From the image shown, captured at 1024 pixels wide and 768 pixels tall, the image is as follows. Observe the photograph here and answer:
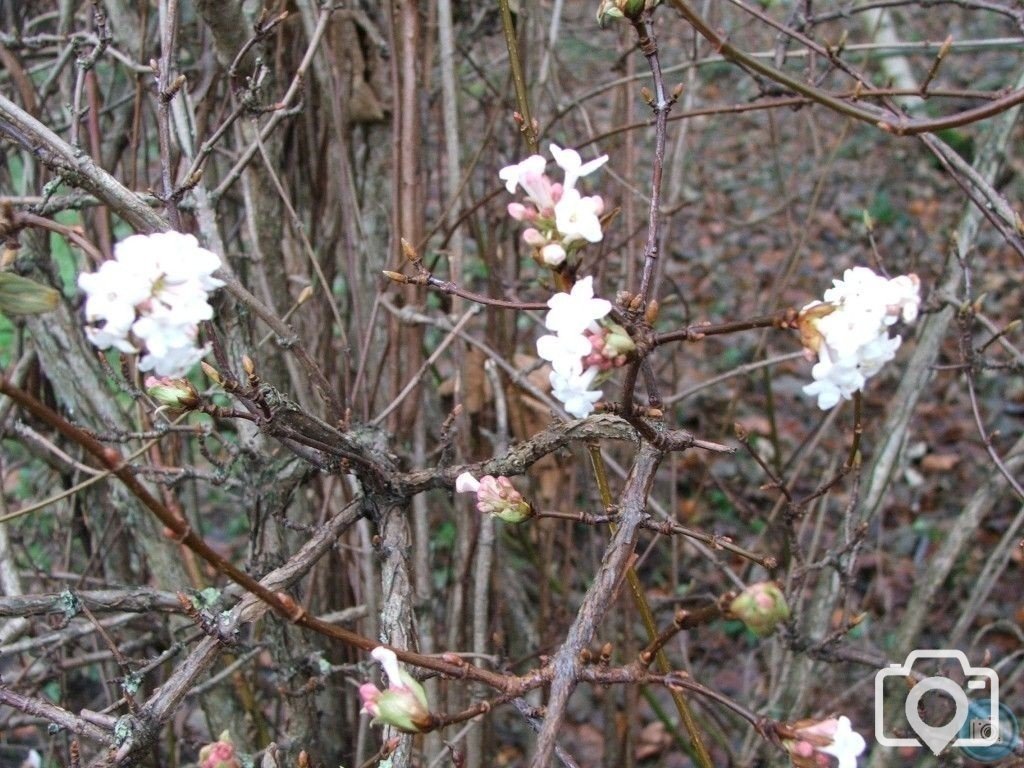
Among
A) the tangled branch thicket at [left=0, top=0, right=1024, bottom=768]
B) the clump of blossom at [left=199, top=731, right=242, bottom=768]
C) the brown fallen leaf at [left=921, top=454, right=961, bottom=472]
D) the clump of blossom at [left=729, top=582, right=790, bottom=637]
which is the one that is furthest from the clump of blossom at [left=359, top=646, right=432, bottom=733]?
the brown fallen leaf at [left=921, top=454, right=961, bottom=472]

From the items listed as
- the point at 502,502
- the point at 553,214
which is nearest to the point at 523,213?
the point at 553,214

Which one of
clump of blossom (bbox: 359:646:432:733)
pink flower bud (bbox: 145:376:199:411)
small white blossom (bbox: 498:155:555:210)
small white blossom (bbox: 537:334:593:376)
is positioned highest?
small white blossom (bbox: 498:155:555:210)

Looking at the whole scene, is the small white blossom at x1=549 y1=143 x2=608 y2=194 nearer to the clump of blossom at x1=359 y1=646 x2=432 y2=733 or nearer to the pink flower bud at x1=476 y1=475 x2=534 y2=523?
the pink flower bud at x1=476 y1=475 x2=534 y2=523

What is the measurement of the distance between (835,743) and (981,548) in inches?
113

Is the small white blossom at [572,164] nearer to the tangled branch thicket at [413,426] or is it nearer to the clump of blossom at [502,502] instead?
the tangled branch thicket at [413,426]

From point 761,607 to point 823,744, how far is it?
0.15 meters

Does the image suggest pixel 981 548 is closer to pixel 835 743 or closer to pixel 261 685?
pixel 261 685

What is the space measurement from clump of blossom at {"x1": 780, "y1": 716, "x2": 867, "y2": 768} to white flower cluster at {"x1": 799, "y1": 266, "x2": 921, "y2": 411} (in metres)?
0.31

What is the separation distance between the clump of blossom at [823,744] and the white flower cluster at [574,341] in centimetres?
38

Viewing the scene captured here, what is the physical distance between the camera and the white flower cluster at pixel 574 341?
0.89 metres

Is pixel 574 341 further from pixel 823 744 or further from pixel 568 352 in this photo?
pixel 823 744

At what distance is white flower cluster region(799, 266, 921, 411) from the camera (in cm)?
89

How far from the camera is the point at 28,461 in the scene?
2809 mm

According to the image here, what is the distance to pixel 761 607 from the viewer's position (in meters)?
0.88
